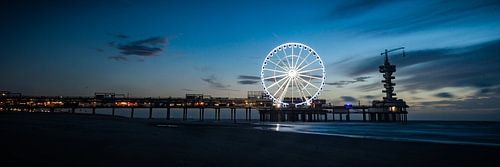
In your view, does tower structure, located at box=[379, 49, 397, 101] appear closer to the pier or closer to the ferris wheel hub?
the pier

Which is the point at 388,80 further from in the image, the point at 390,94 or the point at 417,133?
the point at 417,133

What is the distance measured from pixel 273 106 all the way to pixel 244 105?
44.9ft

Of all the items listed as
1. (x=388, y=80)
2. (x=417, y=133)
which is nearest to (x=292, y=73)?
(x=417, y=133)

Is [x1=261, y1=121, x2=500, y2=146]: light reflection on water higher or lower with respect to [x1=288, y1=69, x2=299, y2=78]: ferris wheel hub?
lower

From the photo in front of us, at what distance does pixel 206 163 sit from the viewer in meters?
8.12

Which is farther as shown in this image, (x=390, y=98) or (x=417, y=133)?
(x=390, y=98)

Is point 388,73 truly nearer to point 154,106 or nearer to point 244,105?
point 244,105

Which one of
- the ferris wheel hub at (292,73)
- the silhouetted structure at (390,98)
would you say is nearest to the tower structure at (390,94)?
the silhouetted structure at (390,98)

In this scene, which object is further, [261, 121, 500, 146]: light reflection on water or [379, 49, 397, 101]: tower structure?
[379, 49, 397, 101]: tower structure

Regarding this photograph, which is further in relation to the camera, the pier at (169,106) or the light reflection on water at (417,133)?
the pier at (169,106)

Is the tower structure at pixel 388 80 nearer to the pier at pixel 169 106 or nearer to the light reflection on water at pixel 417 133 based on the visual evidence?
the pier at pixel 169 106

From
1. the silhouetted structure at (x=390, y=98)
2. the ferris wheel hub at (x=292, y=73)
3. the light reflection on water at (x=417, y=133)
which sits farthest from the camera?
the silhouetted structure at (x=390, y=98)

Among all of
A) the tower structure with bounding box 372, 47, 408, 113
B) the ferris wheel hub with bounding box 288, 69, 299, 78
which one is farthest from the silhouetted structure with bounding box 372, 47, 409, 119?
the ferris wheel hub with bounding box 288, 69, 299, 78

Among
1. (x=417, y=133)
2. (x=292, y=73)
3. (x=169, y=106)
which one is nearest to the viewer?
(x=417, y=133)
